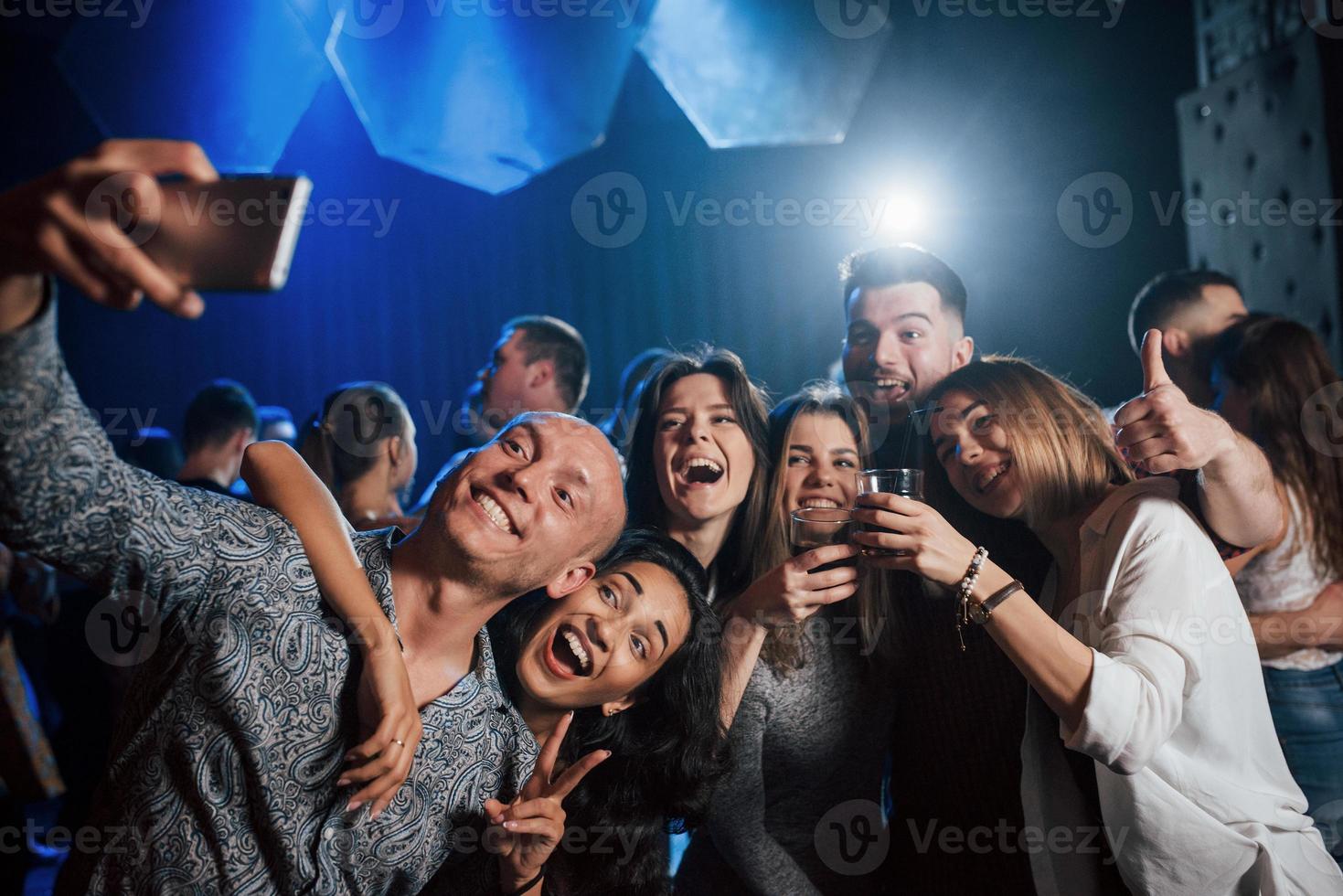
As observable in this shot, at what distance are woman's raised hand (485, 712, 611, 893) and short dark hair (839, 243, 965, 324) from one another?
168 centimetres

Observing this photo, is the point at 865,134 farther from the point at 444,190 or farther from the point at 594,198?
the point at 444,190

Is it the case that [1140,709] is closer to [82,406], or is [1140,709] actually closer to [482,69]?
[82,406]

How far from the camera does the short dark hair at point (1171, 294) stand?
2914 mm

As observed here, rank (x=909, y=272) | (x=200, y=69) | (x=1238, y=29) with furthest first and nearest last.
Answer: (x=200, y=69)
(x=1238, y=29)
(x=909, y=272)

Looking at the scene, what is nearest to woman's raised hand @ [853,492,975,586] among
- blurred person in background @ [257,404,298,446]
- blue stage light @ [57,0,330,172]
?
blurred person in background @ [257,404,298,446]

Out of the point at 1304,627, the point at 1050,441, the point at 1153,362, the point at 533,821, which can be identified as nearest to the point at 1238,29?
the point at 1304,627

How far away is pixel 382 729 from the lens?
4.29 ft

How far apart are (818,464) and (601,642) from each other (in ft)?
2.48

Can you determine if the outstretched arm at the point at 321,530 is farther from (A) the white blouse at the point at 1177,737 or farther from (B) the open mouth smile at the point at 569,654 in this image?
(A) the white blouse at the point at 1177,737

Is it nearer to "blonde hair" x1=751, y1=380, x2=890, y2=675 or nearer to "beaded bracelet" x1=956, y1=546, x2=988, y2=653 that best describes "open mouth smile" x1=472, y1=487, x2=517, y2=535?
"blonde hair" x1=751, y1=380, x2=890, y2=675

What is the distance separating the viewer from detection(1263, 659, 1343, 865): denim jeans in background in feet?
7.30

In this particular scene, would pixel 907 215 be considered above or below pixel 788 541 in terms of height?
above

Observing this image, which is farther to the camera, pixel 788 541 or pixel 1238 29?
pixel 1238 29

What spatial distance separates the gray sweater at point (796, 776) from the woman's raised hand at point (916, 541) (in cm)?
46
